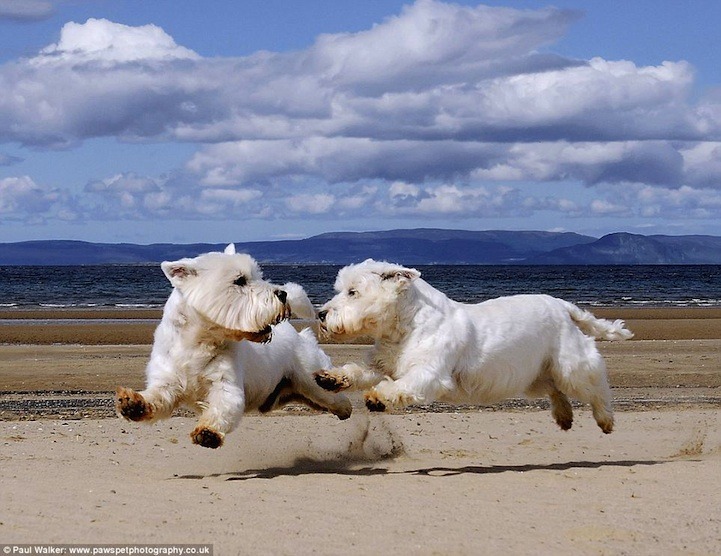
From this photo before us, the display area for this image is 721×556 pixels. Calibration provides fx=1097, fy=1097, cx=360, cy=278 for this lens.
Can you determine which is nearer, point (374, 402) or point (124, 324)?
point (374, 402)

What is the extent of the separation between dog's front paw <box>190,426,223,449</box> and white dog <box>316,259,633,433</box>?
1.14 metres

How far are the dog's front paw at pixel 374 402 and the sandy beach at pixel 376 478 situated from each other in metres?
0.57

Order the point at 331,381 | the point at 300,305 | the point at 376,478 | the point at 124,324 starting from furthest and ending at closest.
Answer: the point at 124,324 → the point at 300,305 → the point at 331,381 → the point at 376,478

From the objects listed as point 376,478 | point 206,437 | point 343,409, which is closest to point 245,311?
point 206,437

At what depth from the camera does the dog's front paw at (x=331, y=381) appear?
9172 mm

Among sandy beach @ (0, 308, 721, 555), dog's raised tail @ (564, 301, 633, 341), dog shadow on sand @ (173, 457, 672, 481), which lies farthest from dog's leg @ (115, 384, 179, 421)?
dog's raised tail @ (564, 301, 633, 341)

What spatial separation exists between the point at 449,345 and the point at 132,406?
268 centimetres

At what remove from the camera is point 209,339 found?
8719 millimetres

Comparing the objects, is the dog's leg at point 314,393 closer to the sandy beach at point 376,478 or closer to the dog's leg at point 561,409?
the sandy beach at point 376,478

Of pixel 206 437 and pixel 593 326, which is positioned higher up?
pixel 593 326

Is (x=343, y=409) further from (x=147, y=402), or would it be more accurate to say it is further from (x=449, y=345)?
(x=147, y=402)

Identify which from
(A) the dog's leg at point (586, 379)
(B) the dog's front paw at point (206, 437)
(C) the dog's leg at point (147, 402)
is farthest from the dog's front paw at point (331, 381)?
(A) the dog's leg at point (586, 379)

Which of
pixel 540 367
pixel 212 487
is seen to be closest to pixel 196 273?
pixel 212 487

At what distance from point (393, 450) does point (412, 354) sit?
1.68 meters
